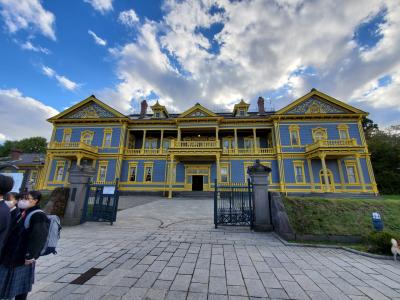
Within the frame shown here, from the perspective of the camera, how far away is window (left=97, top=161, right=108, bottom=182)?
20531 millimetres

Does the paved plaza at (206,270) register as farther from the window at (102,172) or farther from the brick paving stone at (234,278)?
the window at (102,172)

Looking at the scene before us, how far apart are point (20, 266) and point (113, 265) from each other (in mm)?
1911

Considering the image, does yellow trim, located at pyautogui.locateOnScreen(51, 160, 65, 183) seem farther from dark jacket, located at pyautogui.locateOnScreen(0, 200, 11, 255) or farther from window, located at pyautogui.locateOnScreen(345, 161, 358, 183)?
window, located at pyautogui.locateOnScreen(345, 161, 358, 183)

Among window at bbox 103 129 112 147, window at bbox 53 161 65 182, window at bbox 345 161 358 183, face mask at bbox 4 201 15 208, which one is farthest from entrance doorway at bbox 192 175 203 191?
face mask at bbox 4 201 15 208

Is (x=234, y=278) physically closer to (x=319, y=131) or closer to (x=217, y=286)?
(x=217, y=286)

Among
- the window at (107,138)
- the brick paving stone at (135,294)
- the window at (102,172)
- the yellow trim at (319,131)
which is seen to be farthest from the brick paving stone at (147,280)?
the yellow trim at (319,131)

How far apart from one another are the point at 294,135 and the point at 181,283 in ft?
69.0

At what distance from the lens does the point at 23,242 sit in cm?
224

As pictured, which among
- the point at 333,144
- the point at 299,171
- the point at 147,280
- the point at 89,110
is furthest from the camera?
the point at 89,110

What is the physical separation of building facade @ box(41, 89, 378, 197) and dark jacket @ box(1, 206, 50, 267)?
16.3m

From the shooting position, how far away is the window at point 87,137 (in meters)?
21.6

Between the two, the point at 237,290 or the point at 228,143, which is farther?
the point at 228,143

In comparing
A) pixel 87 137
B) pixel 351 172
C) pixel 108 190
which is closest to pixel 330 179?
pixel 351 172

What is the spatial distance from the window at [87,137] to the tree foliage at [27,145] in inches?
1285
